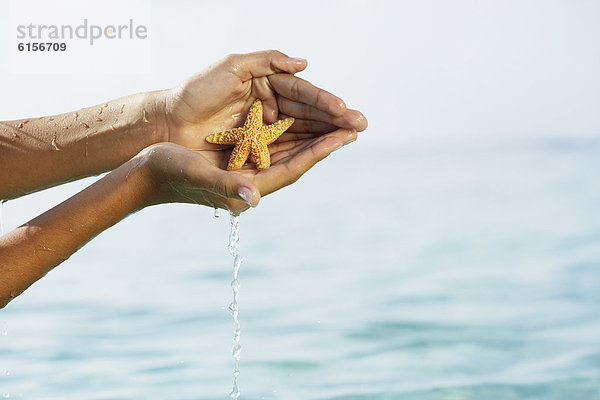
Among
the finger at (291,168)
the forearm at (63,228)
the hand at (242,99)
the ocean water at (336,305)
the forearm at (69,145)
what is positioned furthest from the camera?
the ocean water at (336,305)

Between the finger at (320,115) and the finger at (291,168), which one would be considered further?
the finger at (320,115)

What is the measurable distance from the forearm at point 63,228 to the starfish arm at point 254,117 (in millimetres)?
557

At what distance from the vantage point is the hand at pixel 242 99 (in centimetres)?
285

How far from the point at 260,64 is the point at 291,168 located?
506mm

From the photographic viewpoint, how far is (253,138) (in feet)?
9.04

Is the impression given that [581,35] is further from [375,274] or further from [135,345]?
[135,345]

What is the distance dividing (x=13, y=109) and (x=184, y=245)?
21.2 feet

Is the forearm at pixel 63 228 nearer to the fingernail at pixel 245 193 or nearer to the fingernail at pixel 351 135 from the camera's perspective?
the fingernail at pixel 245 193

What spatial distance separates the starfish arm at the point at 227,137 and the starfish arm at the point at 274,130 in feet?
0.26

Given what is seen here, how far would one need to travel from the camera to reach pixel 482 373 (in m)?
4.83

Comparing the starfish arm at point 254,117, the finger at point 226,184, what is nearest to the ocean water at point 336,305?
the starfish arm at point 254,117

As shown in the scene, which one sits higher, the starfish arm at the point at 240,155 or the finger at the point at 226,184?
the starfish arm at the point at 240,155

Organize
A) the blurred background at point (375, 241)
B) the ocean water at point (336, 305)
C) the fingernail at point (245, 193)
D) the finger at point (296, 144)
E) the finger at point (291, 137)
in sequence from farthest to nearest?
the blurred background at point (375, 241), the ocean water at point (336, 305), the finger at point (291, 137), the finger at point (296, 144), the fingernail at point (245, 193)

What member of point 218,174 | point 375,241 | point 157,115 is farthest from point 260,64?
point 375,241
